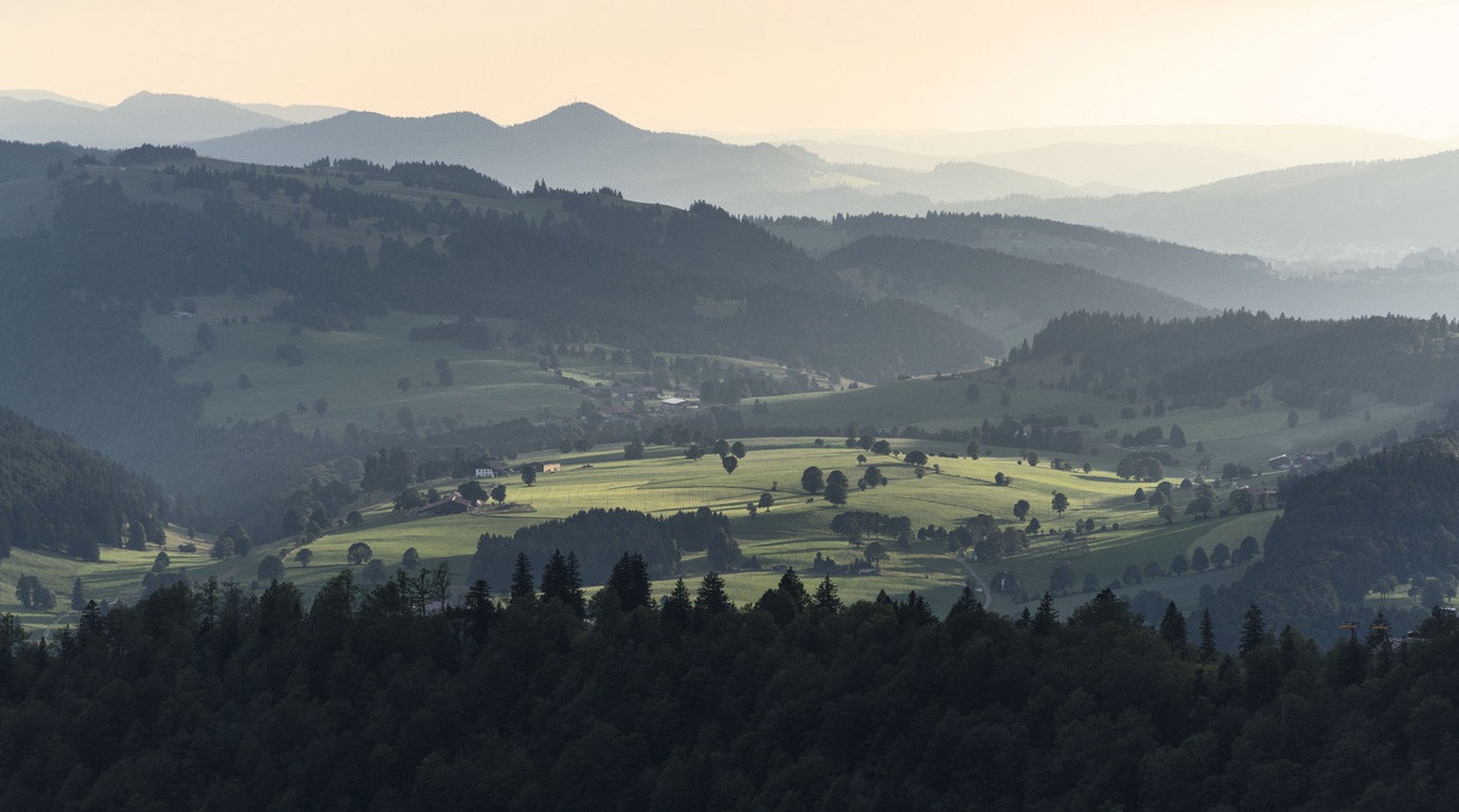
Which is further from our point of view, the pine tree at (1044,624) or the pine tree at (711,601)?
the pine tree at (711,601)

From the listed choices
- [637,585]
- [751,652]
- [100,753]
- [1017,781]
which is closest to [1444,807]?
[1017,781]

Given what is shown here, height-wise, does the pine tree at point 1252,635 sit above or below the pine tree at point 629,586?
below

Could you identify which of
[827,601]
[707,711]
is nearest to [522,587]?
[827,601]

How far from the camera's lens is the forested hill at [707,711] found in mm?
107000

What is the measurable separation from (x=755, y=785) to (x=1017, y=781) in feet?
52.2

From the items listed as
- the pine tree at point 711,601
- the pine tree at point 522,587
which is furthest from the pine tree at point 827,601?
the pine tree at point 522,587

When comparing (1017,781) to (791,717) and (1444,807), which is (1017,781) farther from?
(1444,807)

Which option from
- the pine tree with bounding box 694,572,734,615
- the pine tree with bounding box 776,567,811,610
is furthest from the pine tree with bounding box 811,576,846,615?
the pine tree with bounding box 694,572,734,615

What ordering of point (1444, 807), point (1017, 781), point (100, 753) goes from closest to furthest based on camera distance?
point (1444, 807) < point (1017, 781) < point (100, 753)

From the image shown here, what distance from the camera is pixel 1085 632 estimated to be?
125062 millimetres

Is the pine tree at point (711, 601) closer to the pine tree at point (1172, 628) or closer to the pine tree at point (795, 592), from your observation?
the pine tree at point (795, 592)

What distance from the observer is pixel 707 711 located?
124062 millimetres

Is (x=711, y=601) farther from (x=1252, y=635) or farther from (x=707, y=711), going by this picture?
(x=1252, y=635)

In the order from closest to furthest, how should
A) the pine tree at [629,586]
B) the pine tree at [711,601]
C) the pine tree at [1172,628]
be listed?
the pine tree at [1172,628] < the pine tree at [711,601] < the pine tree at [629,586]
